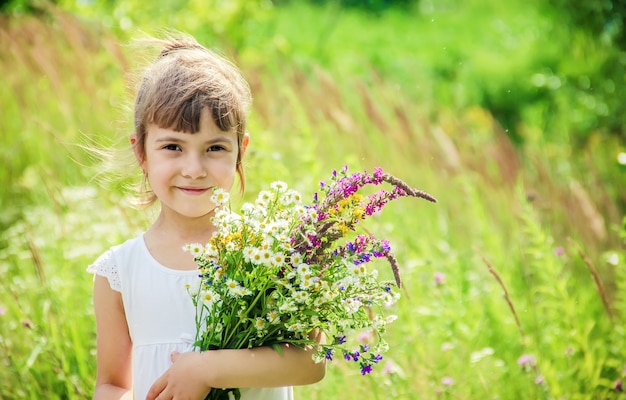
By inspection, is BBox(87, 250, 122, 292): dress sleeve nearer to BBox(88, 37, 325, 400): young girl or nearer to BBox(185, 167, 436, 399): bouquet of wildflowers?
BBox(88, 37, 325, 400): young girl

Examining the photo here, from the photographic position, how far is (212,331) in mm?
1943

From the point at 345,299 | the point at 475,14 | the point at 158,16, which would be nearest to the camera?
the point at 345,299

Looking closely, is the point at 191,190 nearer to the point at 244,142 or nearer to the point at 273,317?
the point at 244,142

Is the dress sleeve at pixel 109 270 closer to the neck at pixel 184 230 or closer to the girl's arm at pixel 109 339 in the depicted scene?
the girl's arm at pixel 109 339

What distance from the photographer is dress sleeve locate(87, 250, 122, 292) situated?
2197 mm

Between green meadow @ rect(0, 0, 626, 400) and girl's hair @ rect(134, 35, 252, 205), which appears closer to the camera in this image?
girl's hair @ rect(134, 35, 252, 205)

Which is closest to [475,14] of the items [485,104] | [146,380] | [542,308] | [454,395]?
[485,104]

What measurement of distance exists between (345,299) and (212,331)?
32 cm

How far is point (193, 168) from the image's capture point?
210 cm

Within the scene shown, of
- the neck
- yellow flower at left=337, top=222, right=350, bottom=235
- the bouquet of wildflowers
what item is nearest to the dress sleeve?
the neck

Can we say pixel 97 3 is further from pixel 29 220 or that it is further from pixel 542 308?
pixel 542 308

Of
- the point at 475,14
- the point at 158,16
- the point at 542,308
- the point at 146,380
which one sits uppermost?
the point at 475,14

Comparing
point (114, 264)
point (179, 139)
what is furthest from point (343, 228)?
point (114, 264)

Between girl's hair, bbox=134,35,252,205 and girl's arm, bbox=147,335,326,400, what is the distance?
0.58m
